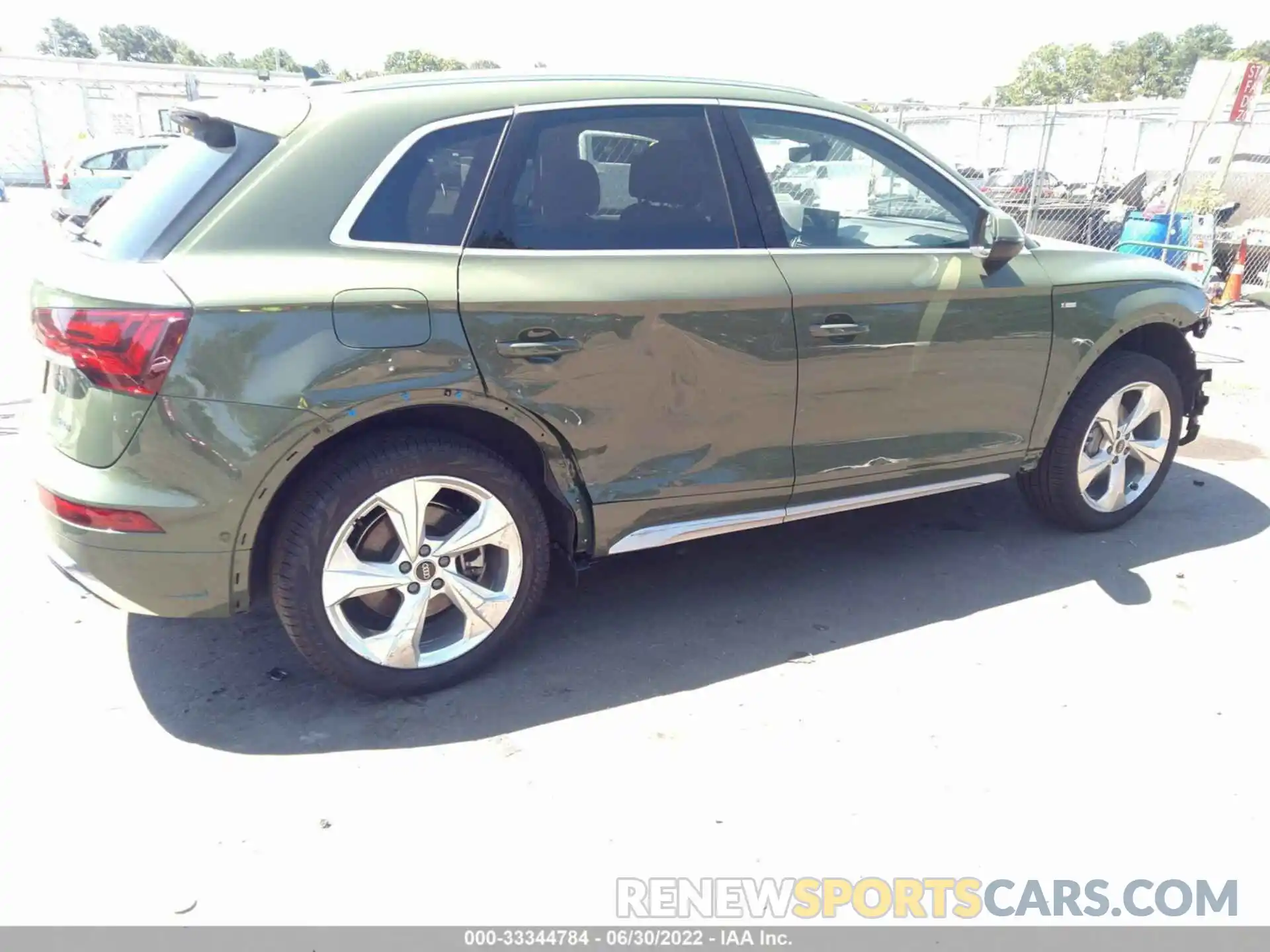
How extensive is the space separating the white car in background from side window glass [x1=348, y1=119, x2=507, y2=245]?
53.9ft

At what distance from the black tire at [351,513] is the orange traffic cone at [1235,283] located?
10756 millimetres

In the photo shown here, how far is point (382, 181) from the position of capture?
289 cm

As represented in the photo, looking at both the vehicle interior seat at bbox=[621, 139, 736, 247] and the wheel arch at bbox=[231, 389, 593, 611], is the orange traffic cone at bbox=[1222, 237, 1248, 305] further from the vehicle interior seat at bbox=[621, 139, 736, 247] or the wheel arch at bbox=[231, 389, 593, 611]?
the wheel arch at bbox=[231, 389, 593, 611]

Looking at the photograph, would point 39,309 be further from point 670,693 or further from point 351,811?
point 670,693

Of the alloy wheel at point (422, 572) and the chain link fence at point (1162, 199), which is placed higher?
the alloy wheel at point (422, 572)

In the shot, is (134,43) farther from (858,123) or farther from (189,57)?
(858,123)

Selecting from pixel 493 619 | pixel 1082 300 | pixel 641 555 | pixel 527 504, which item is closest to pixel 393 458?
pixel 527 504

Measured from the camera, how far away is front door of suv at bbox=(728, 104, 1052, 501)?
3486mm

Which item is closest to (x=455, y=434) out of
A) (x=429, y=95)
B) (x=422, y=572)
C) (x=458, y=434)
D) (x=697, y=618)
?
(x=458, y=434)

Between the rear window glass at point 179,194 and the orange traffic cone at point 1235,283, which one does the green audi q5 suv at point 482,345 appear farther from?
A: the orange traffic cone at point 1235,283

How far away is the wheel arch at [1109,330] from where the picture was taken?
160 inches

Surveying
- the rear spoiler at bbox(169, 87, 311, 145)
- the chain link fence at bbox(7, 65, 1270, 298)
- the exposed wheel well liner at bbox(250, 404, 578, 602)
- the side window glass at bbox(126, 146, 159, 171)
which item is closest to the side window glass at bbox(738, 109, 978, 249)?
the exposed wheel well liner at bbox(250, 404, 578, 602)

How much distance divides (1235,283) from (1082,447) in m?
8.43

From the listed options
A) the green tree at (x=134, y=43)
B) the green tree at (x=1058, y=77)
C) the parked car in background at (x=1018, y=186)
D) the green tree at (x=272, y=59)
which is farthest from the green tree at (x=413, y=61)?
the parked car in background at (x=1018, y=186)
